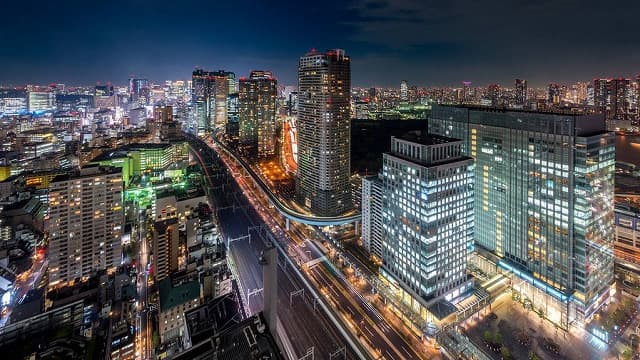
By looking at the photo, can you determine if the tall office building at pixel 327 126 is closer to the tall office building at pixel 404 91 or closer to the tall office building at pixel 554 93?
the tall office building at pixel 554 93

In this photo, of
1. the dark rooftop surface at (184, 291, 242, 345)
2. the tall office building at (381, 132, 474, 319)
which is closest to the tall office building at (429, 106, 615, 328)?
the tall office building at (381, 132, 474, 319)

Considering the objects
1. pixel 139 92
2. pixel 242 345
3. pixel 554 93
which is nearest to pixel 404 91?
pixel 554 93

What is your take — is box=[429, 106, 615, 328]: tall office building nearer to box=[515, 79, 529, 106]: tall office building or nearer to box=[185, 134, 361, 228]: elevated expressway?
box=[185, 134, 361, 228]: elevated expressway

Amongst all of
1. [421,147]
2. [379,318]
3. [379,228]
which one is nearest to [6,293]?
[379,318]

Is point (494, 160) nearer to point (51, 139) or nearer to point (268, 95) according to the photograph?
point (268, 95)

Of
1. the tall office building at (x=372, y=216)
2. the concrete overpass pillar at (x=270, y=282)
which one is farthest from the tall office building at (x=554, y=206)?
the concrete overpass pillar at (x=270, y=282)

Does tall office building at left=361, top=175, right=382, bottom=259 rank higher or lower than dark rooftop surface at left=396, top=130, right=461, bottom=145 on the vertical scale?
lower

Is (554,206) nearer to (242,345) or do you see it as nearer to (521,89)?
(242,345)
